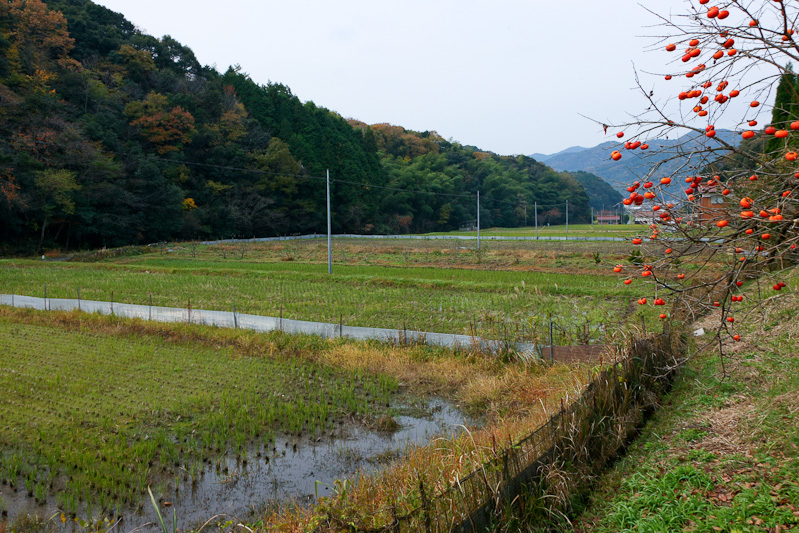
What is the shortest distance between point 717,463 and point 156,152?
46.1 metres

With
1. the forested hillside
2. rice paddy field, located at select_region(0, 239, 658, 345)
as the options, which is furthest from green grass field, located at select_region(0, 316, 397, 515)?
the forested hillside

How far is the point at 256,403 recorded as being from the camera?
7.43 metres

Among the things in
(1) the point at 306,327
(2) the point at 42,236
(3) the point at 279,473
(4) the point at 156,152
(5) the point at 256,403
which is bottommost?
(3) the point at 279,473

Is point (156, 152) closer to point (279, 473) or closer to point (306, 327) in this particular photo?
point (306, 327)

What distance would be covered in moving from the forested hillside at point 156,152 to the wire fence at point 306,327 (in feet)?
57.7

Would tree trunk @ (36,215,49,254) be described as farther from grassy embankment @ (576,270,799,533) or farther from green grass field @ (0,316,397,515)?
grassy embankment @ (576,270,799,533)

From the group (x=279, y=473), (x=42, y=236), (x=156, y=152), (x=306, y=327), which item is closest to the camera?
(x=279, y=473)

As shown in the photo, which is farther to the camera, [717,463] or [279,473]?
[279,473]

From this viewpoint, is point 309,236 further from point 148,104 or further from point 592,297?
point 592,297

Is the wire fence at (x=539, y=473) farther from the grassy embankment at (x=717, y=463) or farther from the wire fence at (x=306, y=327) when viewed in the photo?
the wire fence at (x=306, y=327)

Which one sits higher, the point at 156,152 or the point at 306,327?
the point at 156,152

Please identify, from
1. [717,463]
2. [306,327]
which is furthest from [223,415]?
[717,463]

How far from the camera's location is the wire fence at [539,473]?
11.5 feet

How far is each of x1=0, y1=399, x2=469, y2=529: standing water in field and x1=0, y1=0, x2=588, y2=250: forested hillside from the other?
28365 mm
